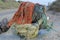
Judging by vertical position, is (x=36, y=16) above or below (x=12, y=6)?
above

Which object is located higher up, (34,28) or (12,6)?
(34,28)

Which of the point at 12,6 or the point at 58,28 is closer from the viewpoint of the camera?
the point at 58,28

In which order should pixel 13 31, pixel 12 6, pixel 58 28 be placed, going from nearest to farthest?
pixel 13 31, pixel 58 28, pixel 12 6

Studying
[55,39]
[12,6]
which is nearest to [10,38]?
[55,39]

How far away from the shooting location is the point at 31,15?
8797 millimetres

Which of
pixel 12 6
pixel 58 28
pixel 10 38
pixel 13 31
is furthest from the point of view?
pixel 12 6

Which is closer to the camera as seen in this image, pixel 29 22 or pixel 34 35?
pixel 34 35

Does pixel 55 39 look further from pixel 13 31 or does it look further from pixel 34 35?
pixel 13 31

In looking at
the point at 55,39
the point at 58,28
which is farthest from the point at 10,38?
the point at 58,28

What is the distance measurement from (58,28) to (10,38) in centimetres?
267

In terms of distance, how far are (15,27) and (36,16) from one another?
3.38ft

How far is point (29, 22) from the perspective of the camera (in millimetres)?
8688

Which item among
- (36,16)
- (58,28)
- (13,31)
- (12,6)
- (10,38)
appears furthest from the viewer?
(12,6)

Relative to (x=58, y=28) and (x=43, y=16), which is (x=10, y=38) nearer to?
(x=43, y=16)
